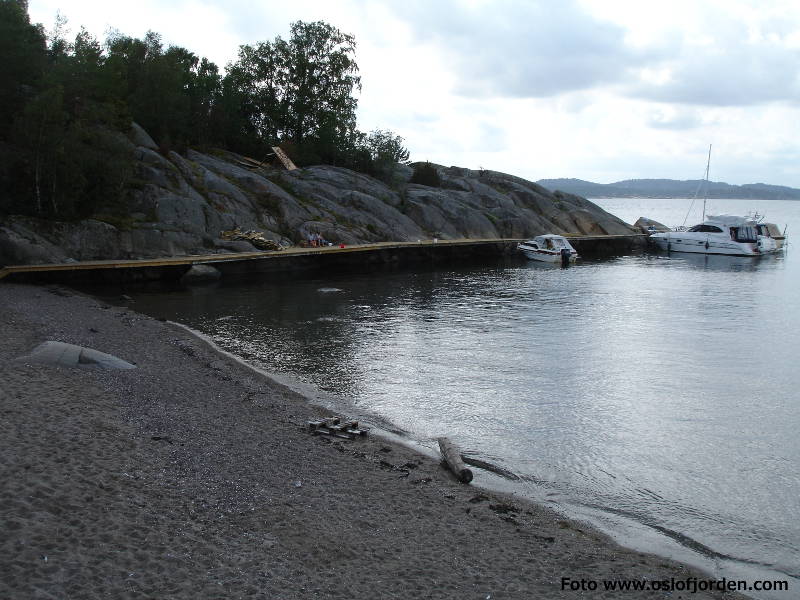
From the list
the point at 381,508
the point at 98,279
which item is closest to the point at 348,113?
the point at 98,279

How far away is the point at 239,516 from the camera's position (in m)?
9.96

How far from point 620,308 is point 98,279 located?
30676 mm

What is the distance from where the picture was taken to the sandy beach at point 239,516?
804cm

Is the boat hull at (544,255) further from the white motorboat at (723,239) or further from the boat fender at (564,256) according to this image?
the white motorboat at (723,239)

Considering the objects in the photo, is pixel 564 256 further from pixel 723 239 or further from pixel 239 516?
pixel 239 516

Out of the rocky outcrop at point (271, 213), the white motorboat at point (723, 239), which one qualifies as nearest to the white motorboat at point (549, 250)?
the rocky outcrop at point (271, 213)

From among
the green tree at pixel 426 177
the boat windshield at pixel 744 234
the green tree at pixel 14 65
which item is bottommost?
the boat windshield at pixel 744 234

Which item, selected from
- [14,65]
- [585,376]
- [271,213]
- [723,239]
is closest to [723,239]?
[723,239]

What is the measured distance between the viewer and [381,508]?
444 inches

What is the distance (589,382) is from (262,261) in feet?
98.2

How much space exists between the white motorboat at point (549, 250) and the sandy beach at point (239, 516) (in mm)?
48408

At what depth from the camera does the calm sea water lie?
13.2 m

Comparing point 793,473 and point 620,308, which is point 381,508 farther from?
point 620,308

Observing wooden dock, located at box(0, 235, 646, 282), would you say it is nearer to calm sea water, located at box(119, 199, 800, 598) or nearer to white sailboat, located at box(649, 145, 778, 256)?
calm sea water, located at box(119, 199, 800, 598)
